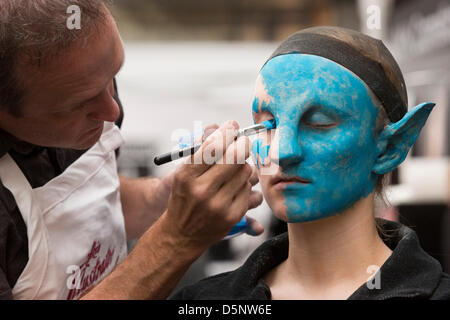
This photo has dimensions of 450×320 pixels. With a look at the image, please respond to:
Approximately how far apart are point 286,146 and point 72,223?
71cm

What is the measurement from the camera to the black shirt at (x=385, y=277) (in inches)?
40.9

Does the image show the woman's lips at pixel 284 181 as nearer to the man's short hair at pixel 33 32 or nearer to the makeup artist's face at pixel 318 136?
the makeup artist's face at pixel 318 136

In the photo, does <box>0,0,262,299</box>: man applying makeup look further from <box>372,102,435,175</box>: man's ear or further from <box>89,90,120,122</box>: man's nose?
<box>372,102,435,175</box>: man's ear

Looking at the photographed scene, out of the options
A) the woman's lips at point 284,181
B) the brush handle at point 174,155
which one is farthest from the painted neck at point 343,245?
the brush handle at point 174,155

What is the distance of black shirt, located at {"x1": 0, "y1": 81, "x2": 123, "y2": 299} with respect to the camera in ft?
4.02

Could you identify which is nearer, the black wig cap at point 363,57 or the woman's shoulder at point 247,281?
the black wig cap at point 363,57

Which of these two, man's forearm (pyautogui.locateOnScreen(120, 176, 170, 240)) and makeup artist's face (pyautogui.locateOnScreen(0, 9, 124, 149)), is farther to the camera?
man's forearm (pyautogui.locateOnScreen(120, 176, 170, 240))

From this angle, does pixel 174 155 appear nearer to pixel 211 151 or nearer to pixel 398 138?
pixel 211 151

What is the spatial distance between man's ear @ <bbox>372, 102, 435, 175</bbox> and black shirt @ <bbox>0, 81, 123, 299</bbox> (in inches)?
35.1

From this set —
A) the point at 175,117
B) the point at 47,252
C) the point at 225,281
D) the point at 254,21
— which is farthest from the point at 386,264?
the point at 254,21

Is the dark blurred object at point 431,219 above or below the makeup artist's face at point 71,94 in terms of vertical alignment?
below

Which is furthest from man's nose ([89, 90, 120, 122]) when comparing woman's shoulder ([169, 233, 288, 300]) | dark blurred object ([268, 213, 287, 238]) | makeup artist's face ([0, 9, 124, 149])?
dark blurred object ([268, 213, 287, 238])
